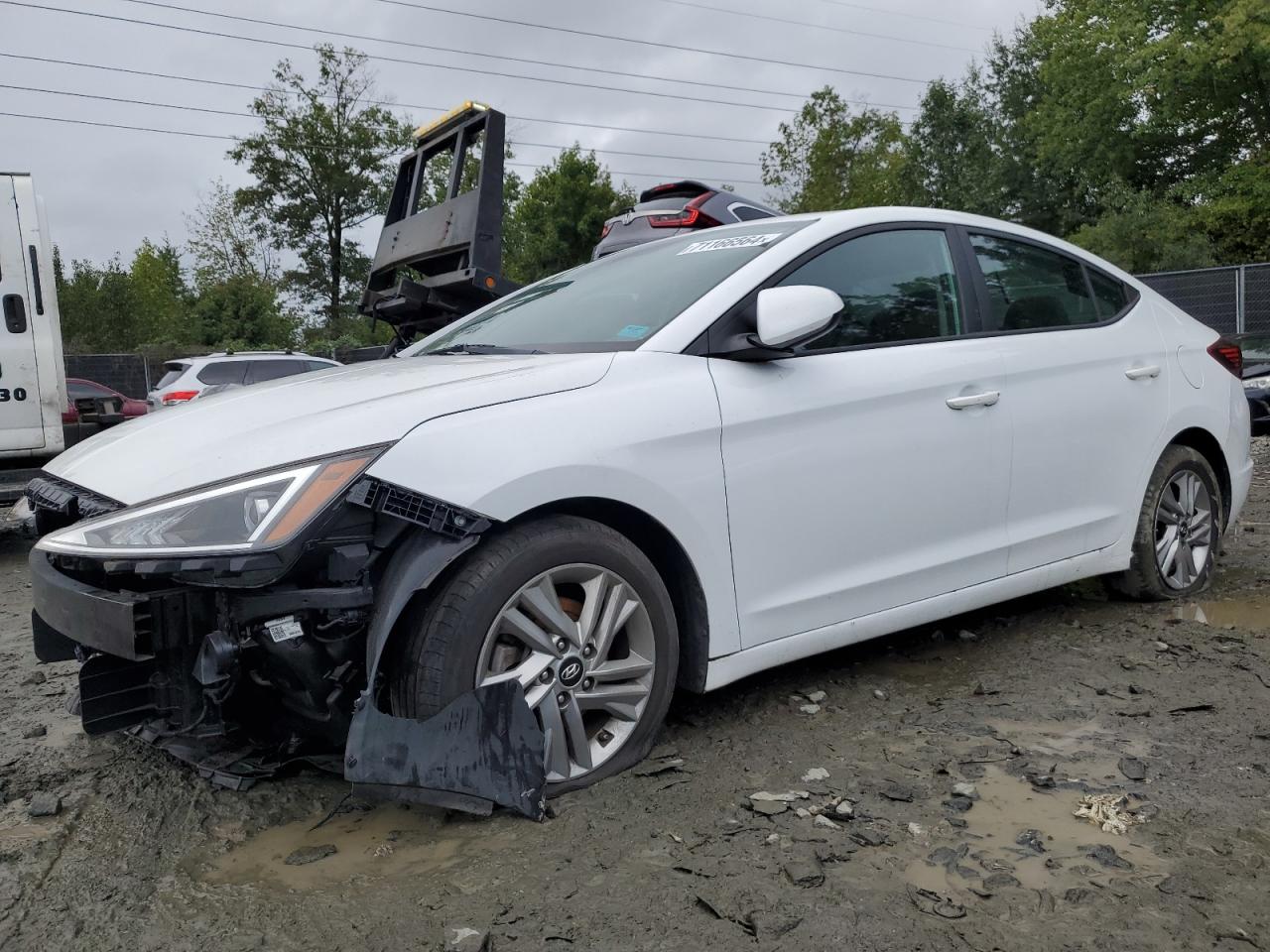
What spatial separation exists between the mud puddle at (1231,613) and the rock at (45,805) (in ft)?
12.9

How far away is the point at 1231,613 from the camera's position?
4.26 m

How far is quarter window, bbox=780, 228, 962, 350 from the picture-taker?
331cm

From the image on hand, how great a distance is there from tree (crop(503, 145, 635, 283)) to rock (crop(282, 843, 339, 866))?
112ft

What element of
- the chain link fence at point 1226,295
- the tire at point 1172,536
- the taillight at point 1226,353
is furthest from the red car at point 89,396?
the chain link fence at point 1226,295

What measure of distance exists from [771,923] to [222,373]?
44.5ft

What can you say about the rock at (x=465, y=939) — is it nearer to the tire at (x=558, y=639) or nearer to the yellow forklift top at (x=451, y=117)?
the tire at (x=558, y=639)

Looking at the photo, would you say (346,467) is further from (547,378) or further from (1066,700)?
(1066,700)

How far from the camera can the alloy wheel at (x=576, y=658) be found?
8.24 feet

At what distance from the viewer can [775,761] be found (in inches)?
113

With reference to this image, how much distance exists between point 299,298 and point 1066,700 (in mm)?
43293

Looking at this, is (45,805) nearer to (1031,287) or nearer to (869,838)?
(869,838)

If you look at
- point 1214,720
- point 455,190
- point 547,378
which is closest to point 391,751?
point 547,378

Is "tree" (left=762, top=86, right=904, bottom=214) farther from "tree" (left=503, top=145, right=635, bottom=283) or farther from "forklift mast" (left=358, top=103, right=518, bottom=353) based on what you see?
"forklift mast" (left=358, top=103, right=518, bottom=353)

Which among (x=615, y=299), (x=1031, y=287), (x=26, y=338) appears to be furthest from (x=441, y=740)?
(x=26, y=338)
